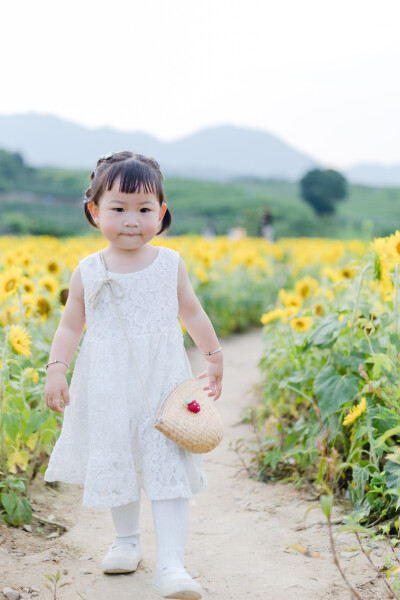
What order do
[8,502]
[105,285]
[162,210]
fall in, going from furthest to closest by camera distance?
[8,502], [162,210], [105,285]

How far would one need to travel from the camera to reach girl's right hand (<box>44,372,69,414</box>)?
2086 mm

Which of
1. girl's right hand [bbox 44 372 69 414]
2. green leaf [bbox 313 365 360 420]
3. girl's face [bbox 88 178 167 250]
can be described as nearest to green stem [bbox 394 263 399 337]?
green leaf [bbox 313 365 360 420]

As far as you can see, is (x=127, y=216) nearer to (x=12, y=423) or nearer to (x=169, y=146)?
(x=12, y=423)

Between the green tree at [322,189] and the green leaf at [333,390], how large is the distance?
4190cm

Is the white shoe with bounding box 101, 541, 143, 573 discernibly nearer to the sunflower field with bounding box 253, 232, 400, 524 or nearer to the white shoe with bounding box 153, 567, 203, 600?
the white shoe with bounding box 153, 567, 203, 600

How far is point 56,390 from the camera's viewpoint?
2084mm

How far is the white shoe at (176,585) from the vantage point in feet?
6.09

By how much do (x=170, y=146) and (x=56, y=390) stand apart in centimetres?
18203

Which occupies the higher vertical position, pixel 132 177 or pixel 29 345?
pixel 132 177

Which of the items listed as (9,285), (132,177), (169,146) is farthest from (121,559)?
(169,146)

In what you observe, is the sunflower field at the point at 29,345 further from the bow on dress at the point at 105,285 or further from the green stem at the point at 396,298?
the green stem at the point at 396,298

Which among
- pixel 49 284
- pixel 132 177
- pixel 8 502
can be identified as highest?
pixel 132 177

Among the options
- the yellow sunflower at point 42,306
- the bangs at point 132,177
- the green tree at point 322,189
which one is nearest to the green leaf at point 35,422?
the bangs at point 132,177

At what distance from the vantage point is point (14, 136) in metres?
155
